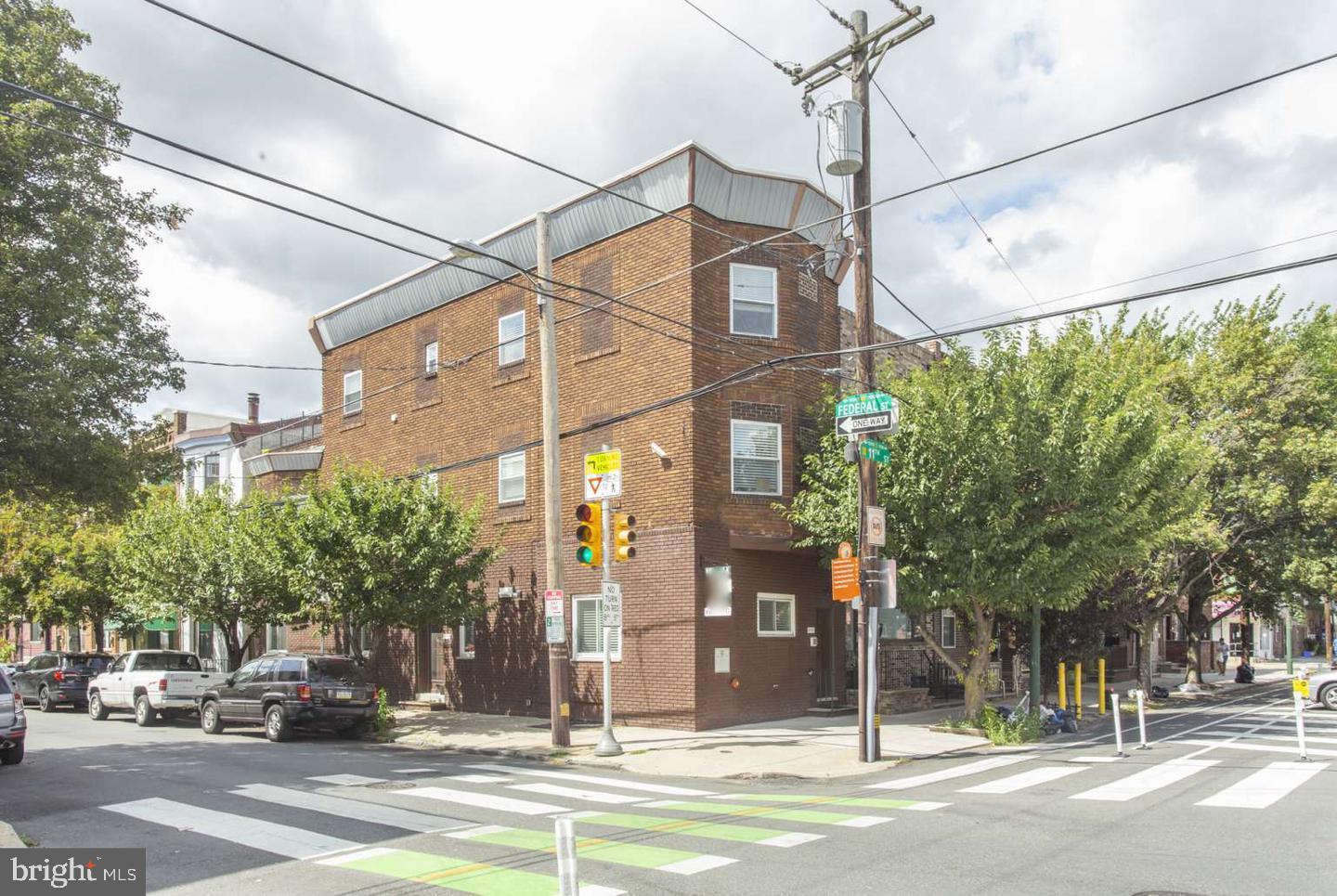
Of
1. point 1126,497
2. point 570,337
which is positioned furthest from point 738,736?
point 570,337

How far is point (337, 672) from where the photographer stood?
19281 mm

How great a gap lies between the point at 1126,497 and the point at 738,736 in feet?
25.2

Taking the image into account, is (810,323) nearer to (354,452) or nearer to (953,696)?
(953,696)

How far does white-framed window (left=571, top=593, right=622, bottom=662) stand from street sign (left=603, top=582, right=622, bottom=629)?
14.4ft

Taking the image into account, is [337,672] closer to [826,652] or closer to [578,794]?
[578,794]

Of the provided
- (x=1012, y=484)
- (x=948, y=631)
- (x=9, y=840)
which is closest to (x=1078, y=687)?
(x=948, y=631)

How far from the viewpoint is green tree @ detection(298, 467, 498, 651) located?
2025 cm

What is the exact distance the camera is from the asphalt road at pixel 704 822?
762 cm

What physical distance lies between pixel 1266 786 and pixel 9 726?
16.7 metres

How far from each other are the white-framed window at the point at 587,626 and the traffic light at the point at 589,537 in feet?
14.7

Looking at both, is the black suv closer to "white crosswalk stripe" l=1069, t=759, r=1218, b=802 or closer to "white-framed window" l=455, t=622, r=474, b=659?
"white-framed window" l=455, t=622, r=474, b=659

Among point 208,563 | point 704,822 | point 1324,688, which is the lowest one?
point 1324,688

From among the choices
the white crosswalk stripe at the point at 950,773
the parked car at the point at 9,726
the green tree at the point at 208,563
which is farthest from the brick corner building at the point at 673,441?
the parked car at the point at 9,726

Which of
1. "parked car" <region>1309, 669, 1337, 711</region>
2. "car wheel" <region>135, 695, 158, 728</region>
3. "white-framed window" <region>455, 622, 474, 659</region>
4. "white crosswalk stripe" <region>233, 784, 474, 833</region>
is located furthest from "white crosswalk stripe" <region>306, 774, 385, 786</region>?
"parked car" <region>1309, 669, 1337, 711</region>
